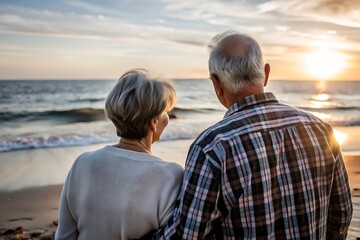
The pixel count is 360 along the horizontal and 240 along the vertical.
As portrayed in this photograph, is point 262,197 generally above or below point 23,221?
above

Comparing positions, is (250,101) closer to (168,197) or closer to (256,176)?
(256,176)

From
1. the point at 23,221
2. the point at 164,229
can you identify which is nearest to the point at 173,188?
the point at 164,229

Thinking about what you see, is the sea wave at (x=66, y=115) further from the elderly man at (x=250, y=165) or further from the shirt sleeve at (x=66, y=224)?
the elderly man at (x=250, y=165)

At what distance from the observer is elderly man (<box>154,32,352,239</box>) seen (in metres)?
1.75

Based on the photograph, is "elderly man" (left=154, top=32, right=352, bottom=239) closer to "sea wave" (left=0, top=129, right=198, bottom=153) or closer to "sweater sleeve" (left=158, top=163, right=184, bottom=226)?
"sweater sleeve" (left=158, top=163, right=184, bottom=226)

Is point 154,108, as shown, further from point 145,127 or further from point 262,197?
point 262,197

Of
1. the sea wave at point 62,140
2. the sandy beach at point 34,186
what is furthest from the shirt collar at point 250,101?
the sea wave at point 62,140

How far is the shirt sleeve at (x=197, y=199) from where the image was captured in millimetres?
1745

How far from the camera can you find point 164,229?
190 centimetres

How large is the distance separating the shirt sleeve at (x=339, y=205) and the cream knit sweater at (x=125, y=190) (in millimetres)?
708

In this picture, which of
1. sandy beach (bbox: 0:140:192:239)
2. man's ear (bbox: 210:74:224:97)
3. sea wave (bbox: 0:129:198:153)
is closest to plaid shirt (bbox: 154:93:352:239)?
man's ear (bbox: 210:74:224:97)

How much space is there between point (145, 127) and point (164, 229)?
447 mm

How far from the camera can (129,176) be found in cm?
195

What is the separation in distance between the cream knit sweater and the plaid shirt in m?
0.09
